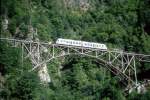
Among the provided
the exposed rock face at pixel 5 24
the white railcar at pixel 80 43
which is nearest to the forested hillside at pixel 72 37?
the exposed rock face at pixel 5 24

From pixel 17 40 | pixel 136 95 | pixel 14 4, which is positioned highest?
pixel 14 4

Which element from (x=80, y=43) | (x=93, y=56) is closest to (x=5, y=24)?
(x=80, y=43)

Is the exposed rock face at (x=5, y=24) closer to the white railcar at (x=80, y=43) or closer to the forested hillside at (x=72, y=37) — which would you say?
the forested hillside at (x=72, y=37)

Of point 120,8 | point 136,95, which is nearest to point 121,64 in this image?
point 136,95

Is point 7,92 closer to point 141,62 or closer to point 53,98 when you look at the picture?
point 53,98

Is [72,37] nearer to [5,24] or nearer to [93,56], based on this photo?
[93,56]

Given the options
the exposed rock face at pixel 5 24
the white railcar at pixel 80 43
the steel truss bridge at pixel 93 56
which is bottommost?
the steel truss bridge at pixel 93 56

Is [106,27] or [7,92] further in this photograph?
[106,27]

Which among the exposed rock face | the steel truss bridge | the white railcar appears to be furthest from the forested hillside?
the white railcar
